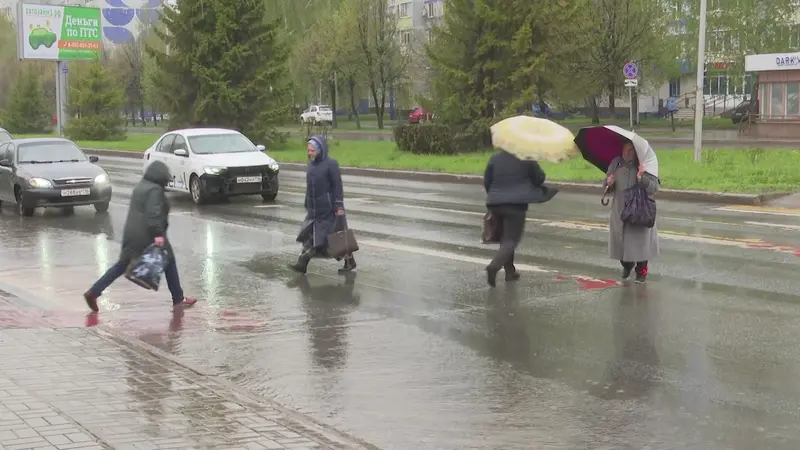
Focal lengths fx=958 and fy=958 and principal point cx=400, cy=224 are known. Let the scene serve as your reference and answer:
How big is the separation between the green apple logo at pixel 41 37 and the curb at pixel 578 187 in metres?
27.3

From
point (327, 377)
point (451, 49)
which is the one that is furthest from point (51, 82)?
point (327, 377)

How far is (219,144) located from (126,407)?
1578 centimetres

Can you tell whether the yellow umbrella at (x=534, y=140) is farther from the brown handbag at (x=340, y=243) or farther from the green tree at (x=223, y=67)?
the green tree at (x=223, y=67)

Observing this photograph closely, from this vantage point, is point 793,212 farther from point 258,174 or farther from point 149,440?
point 149,440

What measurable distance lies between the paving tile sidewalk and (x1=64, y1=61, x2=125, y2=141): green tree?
48.4 m

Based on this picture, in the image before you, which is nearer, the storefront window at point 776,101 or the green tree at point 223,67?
the storefront window at point 776,101

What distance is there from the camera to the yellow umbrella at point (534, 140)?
32.5 ft

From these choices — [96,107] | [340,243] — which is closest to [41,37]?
[96,107]

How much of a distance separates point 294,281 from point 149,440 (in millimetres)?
→ 5767

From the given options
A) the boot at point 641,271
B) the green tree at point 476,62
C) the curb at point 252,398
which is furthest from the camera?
the green tree at point 476,62

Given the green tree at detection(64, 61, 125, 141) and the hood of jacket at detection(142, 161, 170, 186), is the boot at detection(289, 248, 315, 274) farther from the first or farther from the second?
the green tree at detection(64, 61, 125, 141)

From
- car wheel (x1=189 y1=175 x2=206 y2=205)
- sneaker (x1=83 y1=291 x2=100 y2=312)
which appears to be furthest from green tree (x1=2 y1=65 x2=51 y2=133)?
sneaker (x1=83 y1=291 x2=100 y2=312)

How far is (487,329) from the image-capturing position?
8.42 metres

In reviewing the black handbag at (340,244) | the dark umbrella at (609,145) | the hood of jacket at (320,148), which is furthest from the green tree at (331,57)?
the dark umbrella at (609,145)
